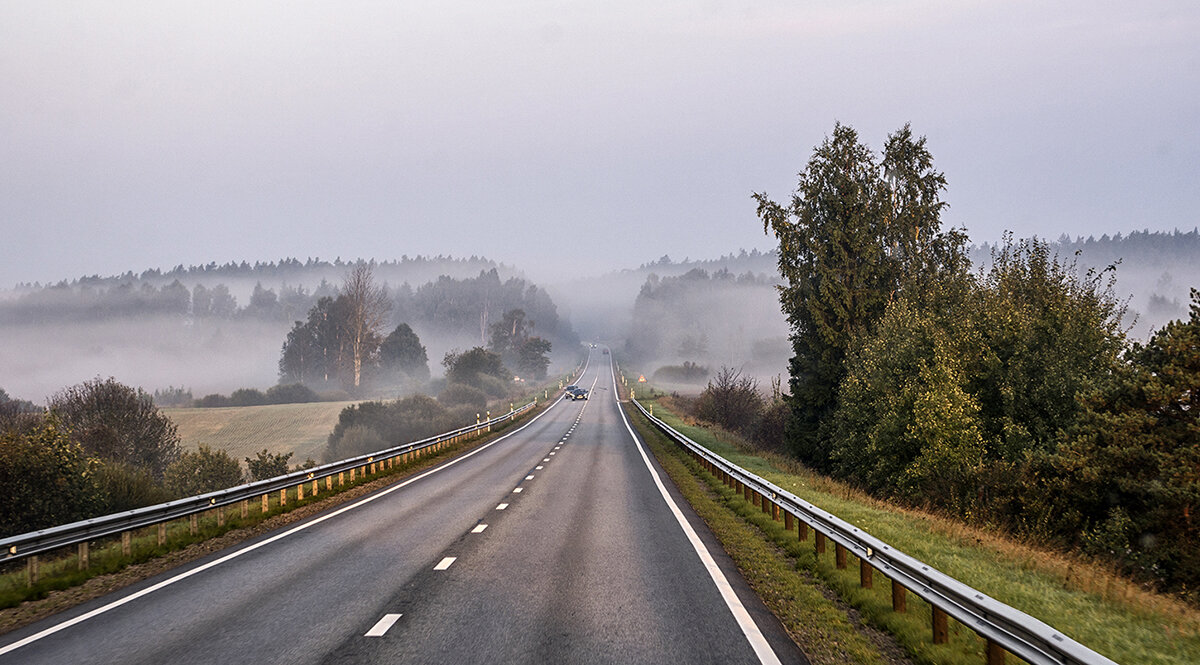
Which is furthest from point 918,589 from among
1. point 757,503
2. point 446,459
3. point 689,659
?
point 446,459

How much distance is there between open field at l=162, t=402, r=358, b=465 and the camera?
63188 millimetres

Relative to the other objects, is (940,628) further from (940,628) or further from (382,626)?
(382,626)

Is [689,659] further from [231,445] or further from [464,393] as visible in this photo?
[464,393]

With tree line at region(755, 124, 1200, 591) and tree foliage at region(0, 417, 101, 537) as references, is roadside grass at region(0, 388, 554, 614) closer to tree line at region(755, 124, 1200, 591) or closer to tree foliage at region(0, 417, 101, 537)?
tree foliage at region(0, 417, 101, 537)

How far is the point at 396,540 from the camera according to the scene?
39.8 ft

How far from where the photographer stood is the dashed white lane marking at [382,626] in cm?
689

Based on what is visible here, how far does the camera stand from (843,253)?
118 ft

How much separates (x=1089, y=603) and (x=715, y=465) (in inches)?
511

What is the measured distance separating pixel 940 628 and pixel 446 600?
4904mm

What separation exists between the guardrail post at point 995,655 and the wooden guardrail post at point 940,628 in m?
0.90

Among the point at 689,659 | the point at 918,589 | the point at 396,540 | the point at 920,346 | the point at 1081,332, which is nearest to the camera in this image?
the point at 689,659

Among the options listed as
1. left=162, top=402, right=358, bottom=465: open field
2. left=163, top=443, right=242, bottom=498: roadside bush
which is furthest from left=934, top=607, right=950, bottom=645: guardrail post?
left=162, top=402, right=358, bottom=465: open field

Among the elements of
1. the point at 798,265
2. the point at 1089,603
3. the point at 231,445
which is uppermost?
the point at 798,265

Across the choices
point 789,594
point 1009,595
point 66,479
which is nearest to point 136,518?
point 66,479
